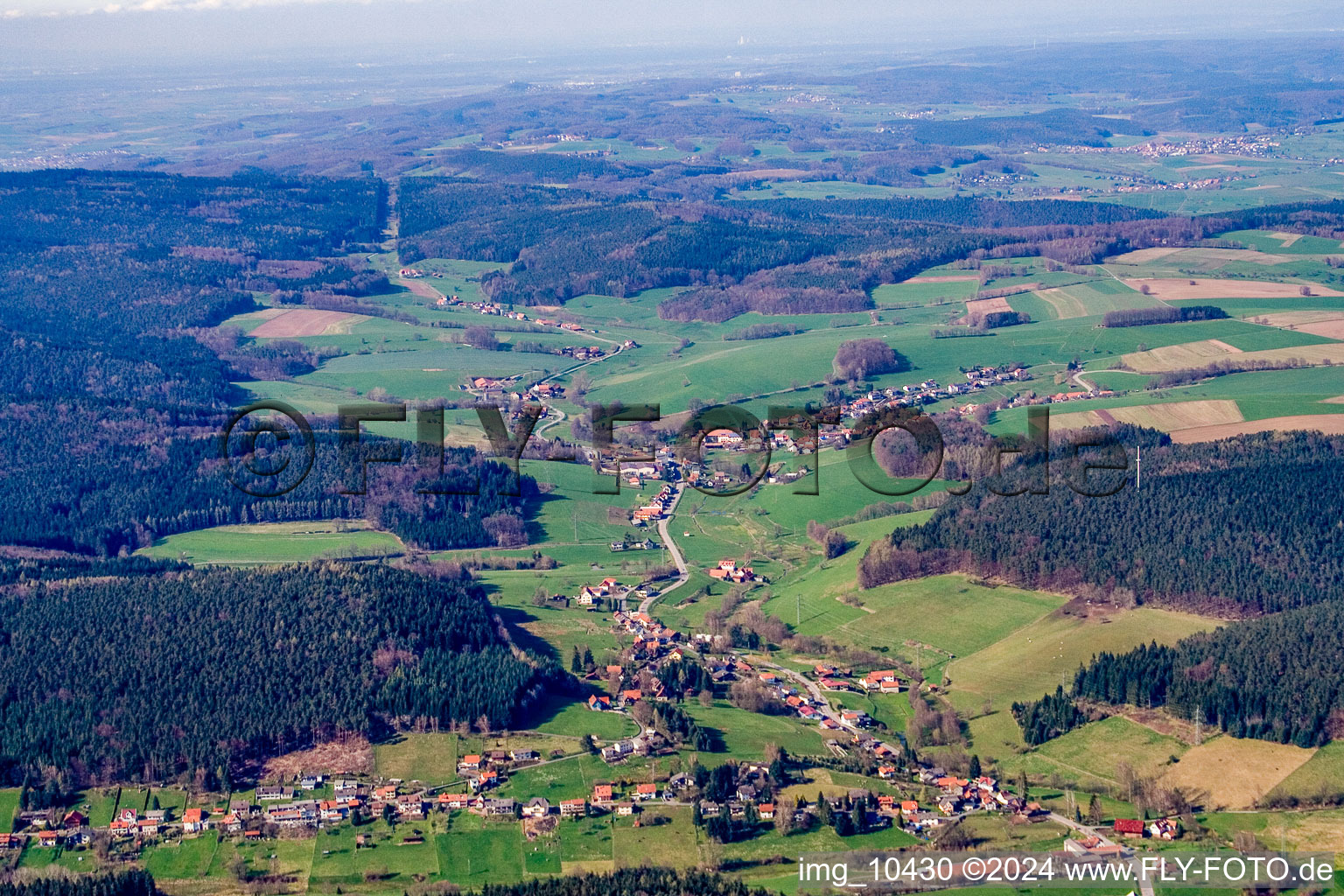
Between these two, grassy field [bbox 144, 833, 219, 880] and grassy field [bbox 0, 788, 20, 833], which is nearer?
grassy field [bbox 144, 833, 219, 880]

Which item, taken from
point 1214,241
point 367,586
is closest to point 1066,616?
point 367,586

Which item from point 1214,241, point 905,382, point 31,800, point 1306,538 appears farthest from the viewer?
point 1214,241

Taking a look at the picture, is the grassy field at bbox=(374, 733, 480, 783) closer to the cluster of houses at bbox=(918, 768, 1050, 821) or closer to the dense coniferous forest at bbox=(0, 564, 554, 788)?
the dense coniferous forest at bbox=(0, 564, 554, 788)

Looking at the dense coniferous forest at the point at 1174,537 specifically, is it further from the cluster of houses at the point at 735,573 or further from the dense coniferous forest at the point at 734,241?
the dense coniferous forest at the point at 734,241

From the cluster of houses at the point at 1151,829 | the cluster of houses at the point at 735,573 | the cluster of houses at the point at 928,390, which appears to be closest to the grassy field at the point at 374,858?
the cluster of houses at the point at 1151,829

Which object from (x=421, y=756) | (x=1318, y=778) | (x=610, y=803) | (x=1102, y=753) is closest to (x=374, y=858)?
(x=421, y=756)

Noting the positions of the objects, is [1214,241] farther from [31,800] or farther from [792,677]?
[31,800]

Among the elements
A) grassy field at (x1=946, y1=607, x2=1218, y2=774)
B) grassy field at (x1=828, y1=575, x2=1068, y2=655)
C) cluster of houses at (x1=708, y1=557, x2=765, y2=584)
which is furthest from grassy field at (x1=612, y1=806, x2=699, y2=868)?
cluster of houses at (x1=708, y1=557, x2=765, y2=584)
